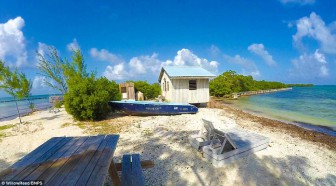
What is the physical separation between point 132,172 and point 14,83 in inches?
557

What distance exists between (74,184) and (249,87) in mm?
64864

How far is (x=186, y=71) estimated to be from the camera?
1722 cm

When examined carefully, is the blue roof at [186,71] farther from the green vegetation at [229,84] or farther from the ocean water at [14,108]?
the green vegetation at [229,84]

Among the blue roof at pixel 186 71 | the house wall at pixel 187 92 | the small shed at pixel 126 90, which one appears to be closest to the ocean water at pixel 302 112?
the house wall at pixel 187 92

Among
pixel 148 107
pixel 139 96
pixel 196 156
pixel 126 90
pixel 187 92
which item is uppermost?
pixel 126 90

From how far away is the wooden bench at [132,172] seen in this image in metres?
3.60

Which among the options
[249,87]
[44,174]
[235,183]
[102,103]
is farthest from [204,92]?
[249,87]

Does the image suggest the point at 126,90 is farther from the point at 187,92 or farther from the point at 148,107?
the point at 148,107

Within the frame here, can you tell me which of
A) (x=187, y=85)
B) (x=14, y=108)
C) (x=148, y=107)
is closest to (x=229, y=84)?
(x=187, y=85)

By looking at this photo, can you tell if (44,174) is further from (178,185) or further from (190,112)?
(190,112)

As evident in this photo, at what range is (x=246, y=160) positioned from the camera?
5.98m

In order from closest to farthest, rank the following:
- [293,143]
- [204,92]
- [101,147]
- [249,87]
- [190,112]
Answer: [101,147] < [293,143] < [190,112] < [204,92] < [249,87]

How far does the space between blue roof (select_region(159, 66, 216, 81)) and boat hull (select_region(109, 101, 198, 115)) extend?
10.6 feet

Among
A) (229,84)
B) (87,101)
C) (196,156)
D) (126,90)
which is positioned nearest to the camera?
(196,156)
